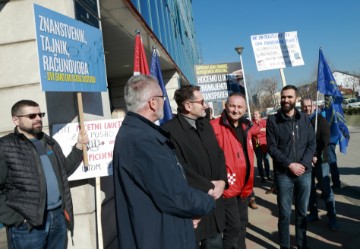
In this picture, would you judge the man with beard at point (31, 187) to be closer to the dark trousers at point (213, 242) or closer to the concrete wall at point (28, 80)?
the concrete wall at point (28, 80)

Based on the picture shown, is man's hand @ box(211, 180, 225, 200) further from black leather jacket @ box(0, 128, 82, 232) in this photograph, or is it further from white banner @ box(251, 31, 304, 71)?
white banner @ box(251, 31, 304, 71)

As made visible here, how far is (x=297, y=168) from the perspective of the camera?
3.96 m

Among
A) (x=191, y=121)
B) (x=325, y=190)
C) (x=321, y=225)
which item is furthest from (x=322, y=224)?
(x=191, y=121)

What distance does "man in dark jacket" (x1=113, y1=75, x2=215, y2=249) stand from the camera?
1973mm

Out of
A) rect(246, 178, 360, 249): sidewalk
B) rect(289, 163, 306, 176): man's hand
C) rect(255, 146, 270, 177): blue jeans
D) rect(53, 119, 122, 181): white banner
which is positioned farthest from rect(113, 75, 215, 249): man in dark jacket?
rect(255, 146, 270, 177): blue jeans

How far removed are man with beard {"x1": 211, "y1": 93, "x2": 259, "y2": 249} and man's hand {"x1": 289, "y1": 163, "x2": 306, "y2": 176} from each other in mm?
Result: 491

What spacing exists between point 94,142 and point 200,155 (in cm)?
124

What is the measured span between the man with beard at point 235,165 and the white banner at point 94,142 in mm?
1177

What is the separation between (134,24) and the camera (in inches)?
236

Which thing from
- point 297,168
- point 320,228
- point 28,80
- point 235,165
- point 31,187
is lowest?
point 320,228

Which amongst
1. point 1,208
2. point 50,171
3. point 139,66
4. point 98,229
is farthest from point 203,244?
point 139,66

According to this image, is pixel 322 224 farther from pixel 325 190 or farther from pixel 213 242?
pixel 213 242

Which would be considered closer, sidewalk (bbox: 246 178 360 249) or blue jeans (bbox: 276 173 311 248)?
blue jeans (bbox: 276 173 311 248)

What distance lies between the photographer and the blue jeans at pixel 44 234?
279 centimetres
